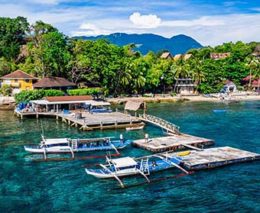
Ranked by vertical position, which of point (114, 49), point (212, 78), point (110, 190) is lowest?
point (110, 190)

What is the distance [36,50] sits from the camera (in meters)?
99.2

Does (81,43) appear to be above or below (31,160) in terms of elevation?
above

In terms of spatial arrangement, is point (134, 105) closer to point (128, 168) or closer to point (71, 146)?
point (71, 146)

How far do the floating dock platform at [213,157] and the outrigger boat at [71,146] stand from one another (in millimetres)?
7689

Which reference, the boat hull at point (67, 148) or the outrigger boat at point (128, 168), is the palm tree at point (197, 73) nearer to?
the boat hull at point (67, 148)

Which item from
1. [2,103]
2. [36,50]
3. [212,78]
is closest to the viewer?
[2,103]

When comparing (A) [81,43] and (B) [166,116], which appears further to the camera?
(A) [81,43]

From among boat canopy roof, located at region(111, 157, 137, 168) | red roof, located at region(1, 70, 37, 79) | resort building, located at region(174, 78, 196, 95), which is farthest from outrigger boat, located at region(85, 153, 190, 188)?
resort building, located at region(174, 78, 196, 95)

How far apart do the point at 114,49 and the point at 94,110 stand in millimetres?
35790

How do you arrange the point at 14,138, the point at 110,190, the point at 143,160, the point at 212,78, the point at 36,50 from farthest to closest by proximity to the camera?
the point at 212,78
the point at 36,50
the point at 14,138
the point at 143,160
the point at 110,190

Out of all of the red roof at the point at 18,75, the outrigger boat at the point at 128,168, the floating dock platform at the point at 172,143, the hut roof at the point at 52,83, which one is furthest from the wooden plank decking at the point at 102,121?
the red roof at the point at 18,75

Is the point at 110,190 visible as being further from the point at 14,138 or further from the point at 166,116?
the point at 166,116

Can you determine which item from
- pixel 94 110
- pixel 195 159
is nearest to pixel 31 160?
pixel 195 159

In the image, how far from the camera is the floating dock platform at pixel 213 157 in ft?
143
